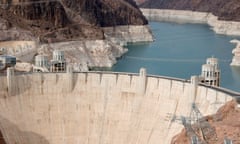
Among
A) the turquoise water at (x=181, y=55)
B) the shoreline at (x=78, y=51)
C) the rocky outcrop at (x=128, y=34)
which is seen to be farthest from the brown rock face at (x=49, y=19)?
the turquoise water at (x=181, y=55)

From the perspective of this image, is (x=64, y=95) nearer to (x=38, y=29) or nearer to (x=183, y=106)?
(x=183, y=106)

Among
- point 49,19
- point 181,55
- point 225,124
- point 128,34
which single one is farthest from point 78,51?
point 225,124

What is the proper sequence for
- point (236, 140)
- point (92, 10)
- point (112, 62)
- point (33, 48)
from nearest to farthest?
point (236, 140), point (33, 48), point (112, 62), point (92, 10)

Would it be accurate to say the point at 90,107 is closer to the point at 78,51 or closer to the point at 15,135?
the point at 15,135

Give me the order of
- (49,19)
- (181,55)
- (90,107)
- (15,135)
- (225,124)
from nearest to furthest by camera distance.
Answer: (225,124)
(15,135)
(90,107)
(49,19)
(181,55)

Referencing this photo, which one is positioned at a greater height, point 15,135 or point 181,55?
point 15,135

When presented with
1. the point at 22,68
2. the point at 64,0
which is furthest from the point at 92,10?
the point at 22,68
